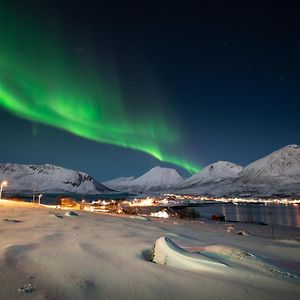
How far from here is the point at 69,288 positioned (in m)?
4.62

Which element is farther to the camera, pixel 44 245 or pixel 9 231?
pixel 9 231

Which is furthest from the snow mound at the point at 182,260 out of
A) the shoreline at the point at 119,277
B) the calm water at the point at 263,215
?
the calm water at the point at 263,215

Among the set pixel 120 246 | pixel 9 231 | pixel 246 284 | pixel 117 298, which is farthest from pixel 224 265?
pixel 9 231

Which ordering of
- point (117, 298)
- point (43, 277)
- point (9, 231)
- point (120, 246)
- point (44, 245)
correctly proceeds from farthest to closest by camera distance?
point (9, 231)
point (120, 246)
point (44, 245)
point (43, 277)
point (117, 298)

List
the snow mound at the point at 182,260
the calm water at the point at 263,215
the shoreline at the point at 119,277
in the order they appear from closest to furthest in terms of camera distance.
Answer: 1. the shoreline at the point at 119,277
2. the snow mound at the point at 182,260
3. the calm water at the point at 263,215

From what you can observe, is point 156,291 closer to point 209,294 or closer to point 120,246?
point 209,294

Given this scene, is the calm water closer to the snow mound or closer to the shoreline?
the snow mound

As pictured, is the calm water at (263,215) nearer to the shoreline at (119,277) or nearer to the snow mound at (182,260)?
the snow mound at (182,260)

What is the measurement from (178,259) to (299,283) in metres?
2.43

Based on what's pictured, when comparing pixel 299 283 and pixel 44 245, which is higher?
pixel 44 245

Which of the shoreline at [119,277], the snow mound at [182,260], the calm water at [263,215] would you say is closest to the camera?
the shoreline at [119,277]

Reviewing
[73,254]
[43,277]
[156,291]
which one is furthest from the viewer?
[73,254]

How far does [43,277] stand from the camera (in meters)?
5.02

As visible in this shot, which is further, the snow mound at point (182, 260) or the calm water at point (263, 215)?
the calm water at point (263, 215)
